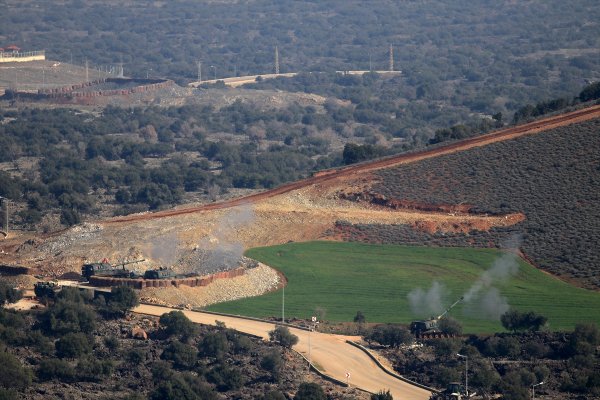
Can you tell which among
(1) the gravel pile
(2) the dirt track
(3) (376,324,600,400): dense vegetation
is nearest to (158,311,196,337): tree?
(1) the gravel pile

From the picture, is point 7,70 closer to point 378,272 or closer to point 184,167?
point 184,167

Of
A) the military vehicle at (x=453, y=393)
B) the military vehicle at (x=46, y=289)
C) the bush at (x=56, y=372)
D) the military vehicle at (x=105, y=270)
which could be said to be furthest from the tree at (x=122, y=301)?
the military vehicle at (x=453, y=393)

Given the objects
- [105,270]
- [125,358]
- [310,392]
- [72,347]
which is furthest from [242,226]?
[310,392]

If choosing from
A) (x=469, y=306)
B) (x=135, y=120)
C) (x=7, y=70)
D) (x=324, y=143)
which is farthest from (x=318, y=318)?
(x=7, y=70)

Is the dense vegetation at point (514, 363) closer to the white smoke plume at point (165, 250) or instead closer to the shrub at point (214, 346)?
the shrub at point (214, 346)

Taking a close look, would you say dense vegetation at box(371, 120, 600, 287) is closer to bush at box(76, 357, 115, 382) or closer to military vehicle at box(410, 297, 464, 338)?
military vehicle at box(410, 297, 464, 338)
